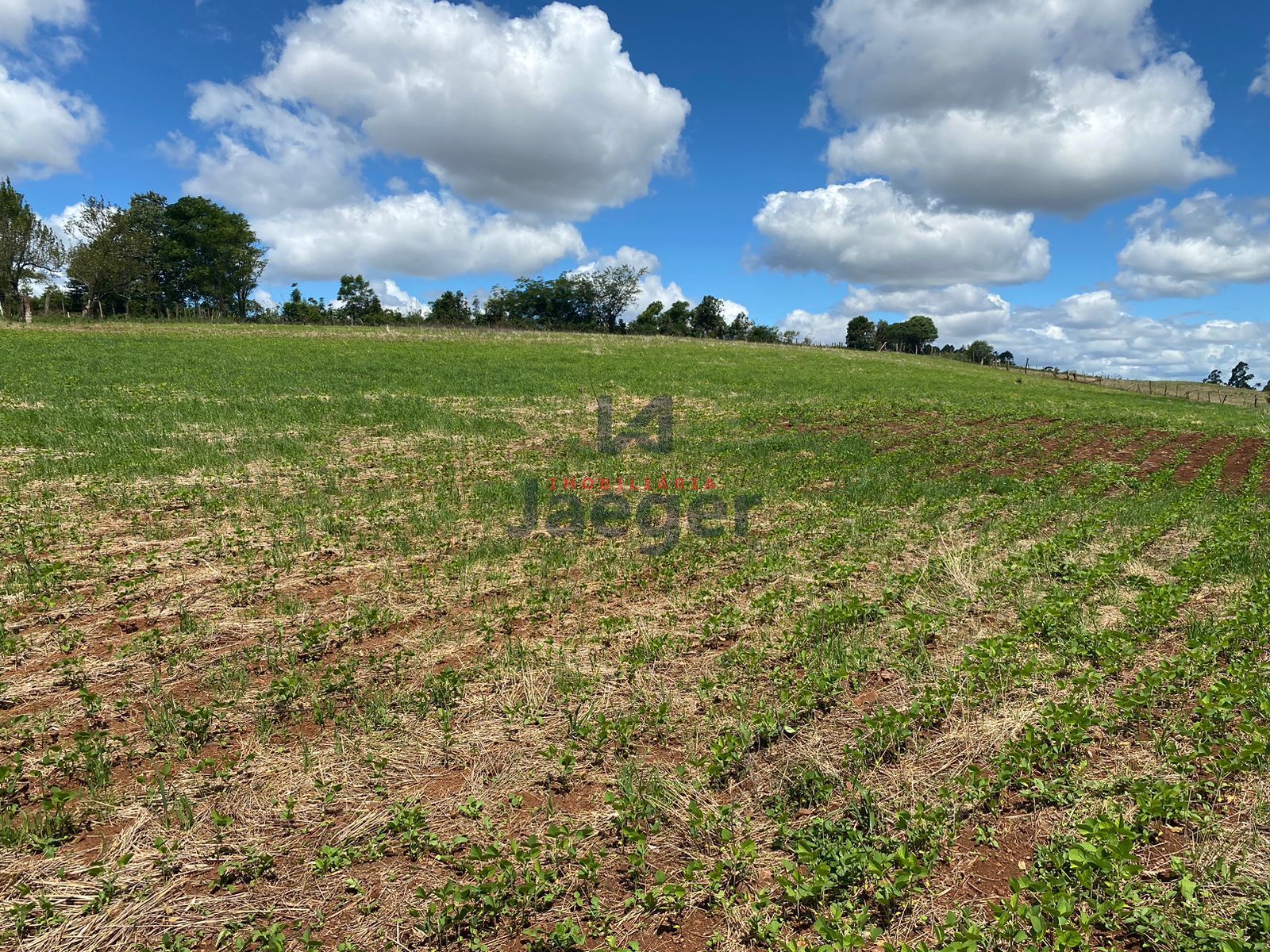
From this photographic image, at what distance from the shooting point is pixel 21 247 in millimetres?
52594

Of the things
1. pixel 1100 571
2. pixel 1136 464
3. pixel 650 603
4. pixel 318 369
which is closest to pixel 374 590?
pixel 650 603

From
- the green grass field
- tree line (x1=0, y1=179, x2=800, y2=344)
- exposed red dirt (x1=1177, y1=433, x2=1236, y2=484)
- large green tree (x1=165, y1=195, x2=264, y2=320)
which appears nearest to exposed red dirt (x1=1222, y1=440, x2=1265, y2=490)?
exposed red dirt (x1=1177, y1=433, x2=1236, y2=484)

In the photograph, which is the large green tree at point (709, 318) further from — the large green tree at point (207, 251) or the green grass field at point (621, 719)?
the green grass field at point (621, 719)

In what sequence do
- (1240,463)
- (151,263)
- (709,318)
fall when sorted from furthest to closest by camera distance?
(709,318), (151,263), (1240,463)

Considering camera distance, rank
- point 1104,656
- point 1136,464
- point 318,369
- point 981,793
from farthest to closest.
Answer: point 318,369, point 1136,464, point 1104,656, point 981,793

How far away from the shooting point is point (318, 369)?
32.5 meters

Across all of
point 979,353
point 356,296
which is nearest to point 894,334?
point 979,353

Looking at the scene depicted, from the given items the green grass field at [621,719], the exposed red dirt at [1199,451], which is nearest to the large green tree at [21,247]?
the green grass field at [621,719]

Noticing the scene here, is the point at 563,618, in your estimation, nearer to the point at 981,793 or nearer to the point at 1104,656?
the point at 981,793

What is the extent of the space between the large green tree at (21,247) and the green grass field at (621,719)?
5588cm

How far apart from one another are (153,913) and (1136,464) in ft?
70.5

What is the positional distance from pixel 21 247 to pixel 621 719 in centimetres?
7207

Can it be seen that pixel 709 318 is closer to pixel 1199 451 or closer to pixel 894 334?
pixel 894 334

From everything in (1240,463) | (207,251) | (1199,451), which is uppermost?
(207,251)
